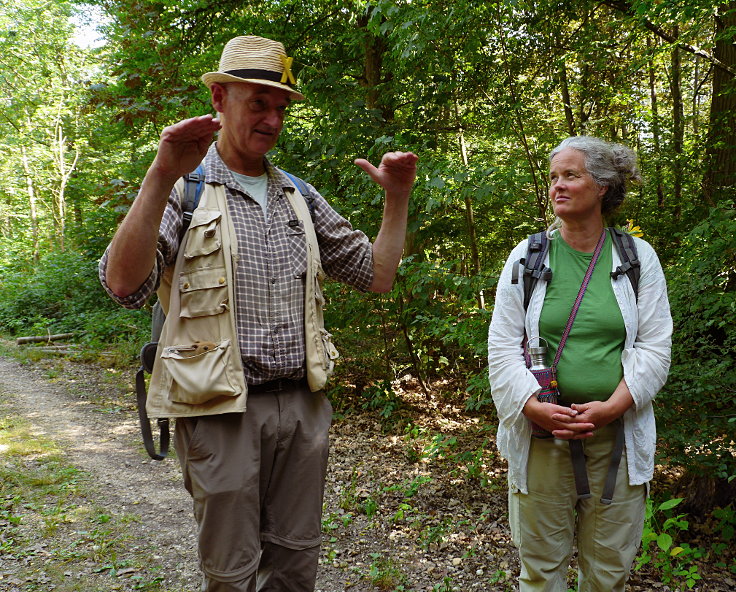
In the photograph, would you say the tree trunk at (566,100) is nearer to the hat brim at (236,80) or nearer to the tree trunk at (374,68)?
the tree trunk at (374,68)

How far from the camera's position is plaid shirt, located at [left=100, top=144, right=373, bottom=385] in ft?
6.03

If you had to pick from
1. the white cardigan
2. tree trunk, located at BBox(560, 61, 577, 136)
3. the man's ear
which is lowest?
the white cardigan

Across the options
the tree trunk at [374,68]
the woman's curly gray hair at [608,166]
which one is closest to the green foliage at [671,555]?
the woman's curly gray hair at [608,166]

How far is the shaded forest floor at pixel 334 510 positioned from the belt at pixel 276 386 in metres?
2.07

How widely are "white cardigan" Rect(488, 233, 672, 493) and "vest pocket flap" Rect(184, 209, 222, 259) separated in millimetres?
1203

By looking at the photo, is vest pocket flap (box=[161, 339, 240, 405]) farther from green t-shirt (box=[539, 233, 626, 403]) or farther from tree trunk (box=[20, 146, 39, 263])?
tree trunk (box=[20, 146, 39, 263])

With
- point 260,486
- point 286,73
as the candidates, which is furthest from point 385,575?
point 286,73

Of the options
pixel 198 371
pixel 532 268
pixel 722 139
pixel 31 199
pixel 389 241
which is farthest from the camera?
pixel 31 199

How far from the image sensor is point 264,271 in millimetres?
1902

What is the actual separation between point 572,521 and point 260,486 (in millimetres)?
1296

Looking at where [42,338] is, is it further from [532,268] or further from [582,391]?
[582,391]

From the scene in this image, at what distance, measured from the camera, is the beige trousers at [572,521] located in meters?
2.27

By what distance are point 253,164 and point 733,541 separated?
3.80 m

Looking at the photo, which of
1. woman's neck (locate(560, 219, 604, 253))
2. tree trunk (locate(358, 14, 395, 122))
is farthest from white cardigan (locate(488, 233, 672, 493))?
tree trunk (locate(358, 14, 395, 122))
